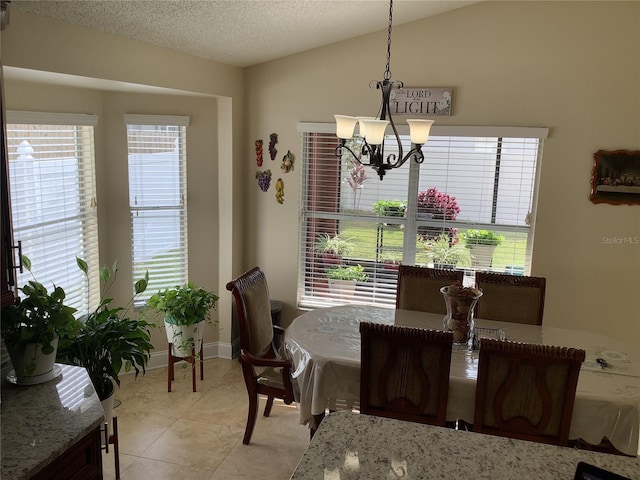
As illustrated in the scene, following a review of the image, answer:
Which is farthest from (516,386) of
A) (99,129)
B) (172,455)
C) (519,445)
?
(99,129)

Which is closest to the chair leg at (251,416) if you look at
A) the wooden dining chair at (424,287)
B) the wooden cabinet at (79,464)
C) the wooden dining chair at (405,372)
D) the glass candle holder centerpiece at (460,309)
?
the wooden dining chair at (405,372)

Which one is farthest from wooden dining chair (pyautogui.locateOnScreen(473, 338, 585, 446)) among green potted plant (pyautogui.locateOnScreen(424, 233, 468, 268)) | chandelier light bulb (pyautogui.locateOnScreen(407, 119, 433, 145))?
green potted plant (pyautogui.locateOnScreen(424, 233, 468, 268))

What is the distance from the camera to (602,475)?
135 centimetres

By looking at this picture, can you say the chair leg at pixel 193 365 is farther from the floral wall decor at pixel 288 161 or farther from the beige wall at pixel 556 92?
the beige wall at pixel 556 92

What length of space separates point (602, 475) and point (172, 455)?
8.95 feet

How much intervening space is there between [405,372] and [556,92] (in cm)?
247

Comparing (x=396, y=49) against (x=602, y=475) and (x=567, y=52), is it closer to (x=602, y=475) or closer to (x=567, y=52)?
(x=567, y=52)

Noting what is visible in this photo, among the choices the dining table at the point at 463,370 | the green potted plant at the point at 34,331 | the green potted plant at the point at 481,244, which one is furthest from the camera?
the green potted plant at the point at 481,244

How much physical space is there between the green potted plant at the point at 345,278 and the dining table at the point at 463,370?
104 cm

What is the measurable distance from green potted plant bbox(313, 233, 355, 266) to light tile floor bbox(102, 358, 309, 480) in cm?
121

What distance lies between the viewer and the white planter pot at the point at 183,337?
4172 millimetres

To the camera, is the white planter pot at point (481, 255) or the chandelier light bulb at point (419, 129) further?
the white planter pot at point (481, 255)

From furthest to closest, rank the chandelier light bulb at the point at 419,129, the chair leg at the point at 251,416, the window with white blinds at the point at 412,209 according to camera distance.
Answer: the window with white blinds at the point at 412,209
the chair leg at the point at 251,416
the chandelier light bulb at the point at 419,129

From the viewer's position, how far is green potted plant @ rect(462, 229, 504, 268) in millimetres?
4379
